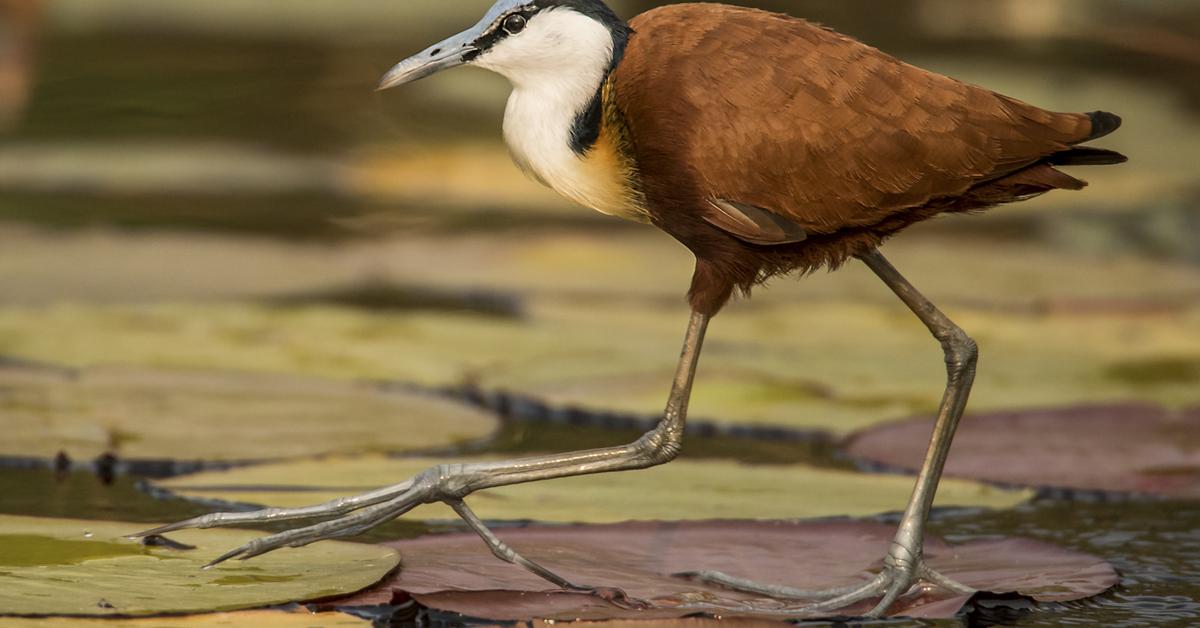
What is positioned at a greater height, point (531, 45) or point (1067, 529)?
point (531, 45)

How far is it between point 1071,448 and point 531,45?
197 centimetres

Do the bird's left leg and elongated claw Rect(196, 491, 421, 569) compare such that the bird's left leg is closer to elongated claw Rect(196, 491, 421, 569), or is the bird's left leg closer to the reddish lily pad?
the reddish lily pad

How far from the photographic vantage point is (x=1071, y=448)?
4.68 meters

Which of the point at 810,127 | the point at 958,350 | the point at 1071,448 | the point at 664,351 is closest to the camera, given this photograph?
the point at 810,127

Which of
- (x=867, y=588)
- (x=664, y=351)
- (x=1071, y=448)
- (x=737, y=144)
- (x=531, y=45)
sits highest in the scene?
(x=531, y=45)

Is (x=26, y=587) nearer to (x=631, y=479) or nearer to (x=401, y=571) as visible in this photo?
(x=401, y=571)

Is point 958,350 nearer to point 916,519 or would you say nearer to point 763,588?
point 916,519

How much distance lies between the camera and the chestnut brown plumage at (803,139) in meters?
3.39

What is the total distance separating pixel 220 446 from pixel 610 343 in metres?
1.68

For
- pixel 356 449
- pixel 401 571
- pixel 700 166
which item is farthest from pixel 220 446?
pixel 700 166

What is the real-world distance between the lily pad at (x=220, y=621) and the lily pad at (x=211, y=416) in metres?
1.30

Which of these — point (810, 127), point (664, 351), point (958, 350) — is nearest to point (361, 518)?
point (810, 127)

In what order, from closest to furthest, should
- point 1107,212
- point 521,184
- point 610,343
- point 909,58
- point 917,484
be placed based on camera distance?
point 917,484
point 610,343
point 1107,212
point 521,184
point 909,58

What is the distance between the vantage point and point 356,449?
4.55 metres
